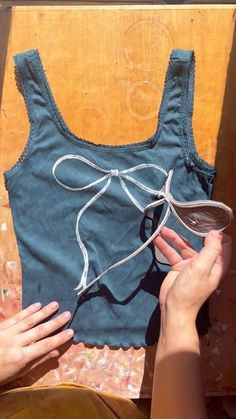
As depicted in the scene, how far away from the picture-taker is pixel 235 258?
0.85 m

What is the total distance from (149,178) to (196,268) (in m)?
0.22

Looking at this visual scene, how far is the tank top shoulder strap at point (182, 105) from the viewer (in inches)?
32.9

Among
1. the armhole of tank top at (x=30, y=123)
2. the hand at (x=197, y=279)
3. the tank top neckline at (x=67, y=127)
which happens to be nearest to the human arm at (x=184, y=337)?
the hand at (x=197, y=279)

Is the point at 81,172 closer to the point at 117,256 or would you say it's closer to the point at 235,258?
the point at 117,256

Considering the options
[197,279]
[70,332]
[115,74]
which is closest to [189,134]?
[115,74]

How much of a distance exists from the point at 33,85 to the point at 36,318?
1.31ft

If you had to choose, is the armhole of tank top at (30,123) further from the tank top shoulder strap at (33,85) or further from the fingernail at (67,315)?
the fingernail at (67,315)

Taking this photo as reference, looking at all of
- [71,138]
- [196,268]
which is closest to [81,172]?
[71,138]

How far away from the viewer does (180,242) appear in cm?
79

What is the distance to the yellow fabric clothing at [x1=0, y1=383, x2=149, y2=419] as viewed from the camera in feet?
2.44

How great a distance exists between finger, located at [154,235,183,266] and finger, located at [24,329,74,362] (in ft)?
0.69

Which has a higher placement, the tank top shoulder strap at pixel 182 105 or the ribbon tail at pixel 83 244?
the tank top shoulder strap at pixel 182 105

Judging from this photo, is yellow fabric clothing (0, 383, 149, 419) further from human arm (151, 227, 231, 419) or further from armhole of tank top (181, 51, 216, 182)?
armhole of tank top (181, 51, 216, 182)

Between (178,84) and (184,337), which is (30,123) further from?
(184,337)
